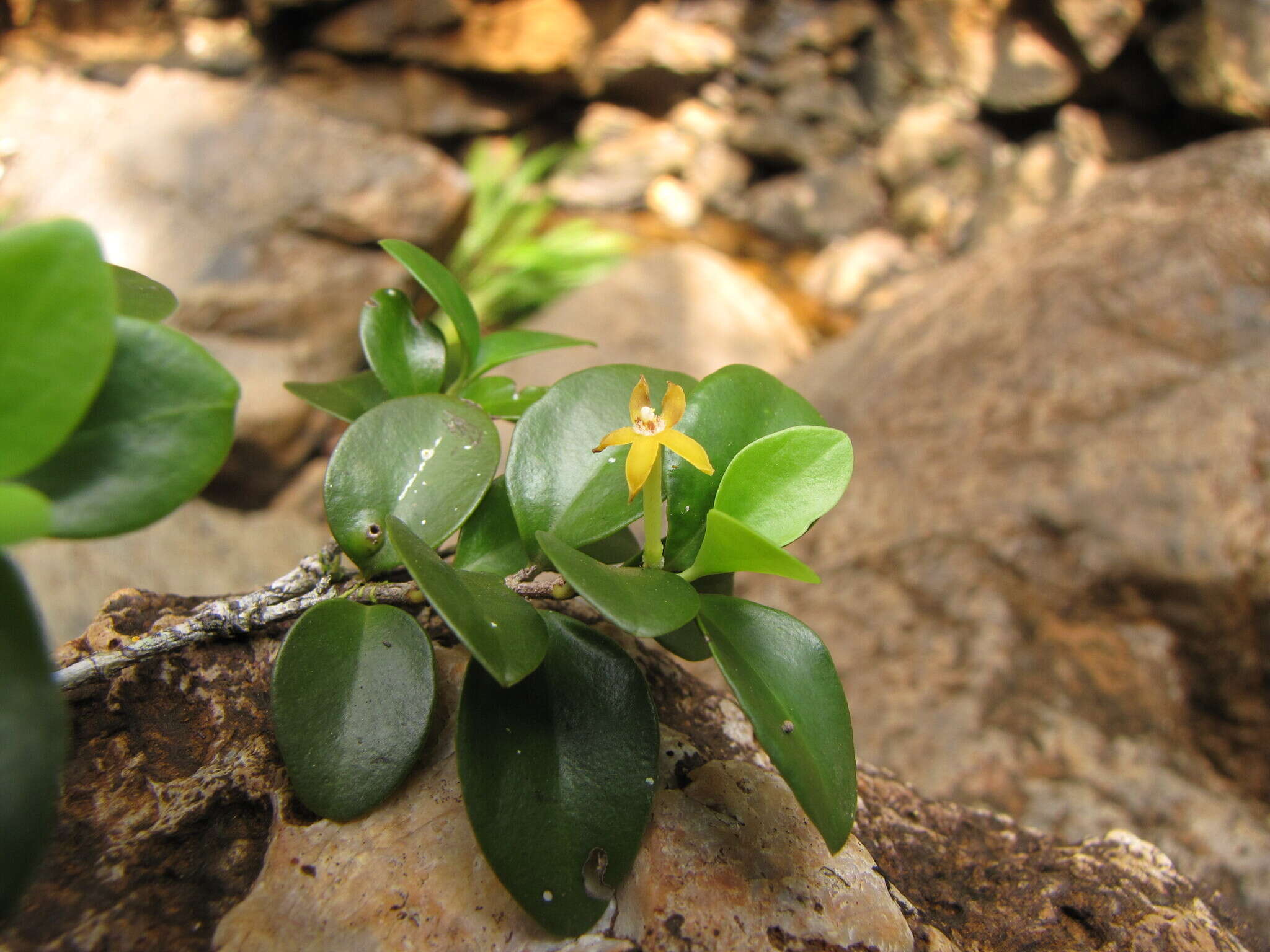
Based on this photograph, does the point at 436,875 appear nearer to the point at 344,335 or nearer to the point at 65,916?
the point at 65,916

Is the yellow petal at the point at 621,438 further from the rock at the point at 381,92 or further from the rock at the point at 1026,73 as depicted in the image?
the rock at the point at 1026,73

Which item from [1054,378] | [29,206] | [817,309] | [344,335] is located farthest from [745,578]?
[29,206]

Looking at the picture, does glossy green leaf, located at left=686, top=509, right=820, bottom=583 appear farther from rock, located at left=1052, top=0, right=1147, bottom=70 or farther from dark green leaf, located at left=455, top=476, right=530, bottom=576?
rock, located at left=1052, top=0, right=1147, bottom=70

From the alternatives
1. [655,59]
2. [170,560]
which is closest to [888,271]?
[655,59]

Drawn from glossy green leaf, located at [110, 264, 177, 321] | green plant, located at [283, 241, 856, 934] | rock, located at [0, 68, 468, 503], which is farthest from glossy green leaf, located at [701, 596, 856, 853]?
rock, located at [0, 68, 468, 503]

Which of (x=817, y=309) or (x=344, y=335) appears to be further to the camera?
(x=817, y=309)

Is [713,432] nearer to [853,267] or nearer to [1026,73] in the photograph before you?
[853,267]
